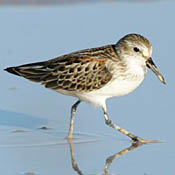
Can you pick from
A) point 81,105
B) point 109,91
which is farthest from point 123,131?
point 81,105

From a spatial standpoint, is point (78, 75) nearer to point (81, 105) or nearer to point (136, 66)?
point (136, 66)

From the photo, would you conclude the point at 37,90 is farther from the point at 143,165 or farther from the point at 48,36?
the point at 143,165

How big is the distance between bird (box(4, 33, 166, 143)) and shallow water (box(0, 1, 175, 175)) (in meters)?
0.32

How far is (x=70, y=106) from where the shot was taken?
361 inches

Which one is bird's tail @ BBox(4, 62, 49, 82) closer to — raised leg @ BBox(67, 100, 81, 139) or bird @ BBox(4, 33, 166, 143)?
bird @ BBox(4, 33, 166, 143)

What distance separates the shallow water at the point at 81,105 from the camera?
732cm

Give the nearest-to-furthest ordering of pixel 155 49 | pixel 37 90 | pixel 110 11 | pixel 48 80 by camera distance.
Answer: pixel 48 80 < pixel 37 90 < pixel 155 49 < pixel 110 11

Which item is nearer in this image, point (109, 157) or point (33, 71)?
point (109, 157)

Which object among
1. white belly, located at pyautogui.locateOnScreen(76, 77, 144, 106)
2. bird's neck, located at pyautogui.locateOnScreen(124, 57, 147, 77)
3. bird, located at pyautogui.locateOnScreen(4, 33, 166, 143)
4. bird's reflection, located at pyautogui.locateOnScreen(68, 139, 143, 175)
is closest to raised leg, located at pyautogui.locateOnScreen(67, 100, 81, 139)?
bird, located at pyautogui.locateOnScreen(4, 33, 166, 143)

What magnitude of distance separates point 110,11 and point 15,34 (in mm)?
1960

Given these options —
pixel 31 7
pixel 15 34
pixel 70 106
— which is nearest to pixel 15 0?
pixel 31 7

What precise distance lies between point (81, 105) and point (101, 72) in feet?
3.18

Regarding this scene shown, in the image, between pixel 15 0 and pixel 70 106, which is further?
pixel 15 0

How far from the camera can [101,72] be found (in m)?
8.35
